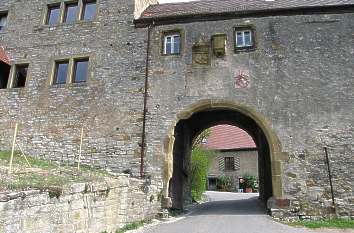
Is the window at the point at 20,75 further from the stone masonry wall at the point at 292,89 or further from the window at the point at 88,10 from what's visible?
the stone masonry wall at the point at 292,89

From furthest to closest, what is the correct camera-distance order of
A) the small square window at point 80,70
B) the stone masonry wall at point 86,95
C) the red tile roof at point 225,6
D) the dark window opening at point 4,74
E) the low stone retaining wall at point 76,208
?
the dark window opening at point 4,74 < the small square window at point 80,70 < the red tile roof at point 225,6 < the stone masonry wall at point 86,95 < the low stone retaining wall at point 76,208

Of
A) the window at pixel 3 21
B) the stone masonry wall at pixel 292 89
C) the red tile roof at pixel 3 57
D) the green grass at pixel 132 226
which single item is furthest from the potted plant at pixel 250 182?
the window at pixel 3 21

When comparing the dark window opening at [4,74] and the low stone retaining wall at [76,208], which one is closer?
the low stone retaining wall at [76,208]

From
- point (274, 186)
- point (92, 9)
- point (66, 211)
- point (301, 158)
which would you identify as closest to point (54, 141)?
point (92, 9)

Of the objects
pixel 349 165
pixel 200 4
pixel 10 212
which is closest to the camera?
pixel 10 212

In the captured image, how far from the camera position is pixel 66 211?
5.46m

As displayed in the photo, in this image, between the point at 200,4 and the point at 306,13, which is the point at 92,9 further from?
the point at 306,13

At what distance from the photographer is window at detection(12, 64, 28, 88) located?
13211mm

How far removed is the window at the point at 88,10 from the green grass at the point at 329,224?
10692mm

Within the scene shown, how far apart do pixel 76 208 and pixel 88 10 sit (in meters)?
10.1

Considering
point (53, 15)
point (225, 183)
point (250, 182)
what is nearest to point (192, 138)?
point (53, 15)

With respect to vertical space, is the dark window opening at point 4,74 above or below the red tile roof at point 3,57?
below

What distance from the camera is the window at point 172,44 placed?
39.2 ft

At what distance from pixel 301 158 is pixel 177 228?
185 inches
